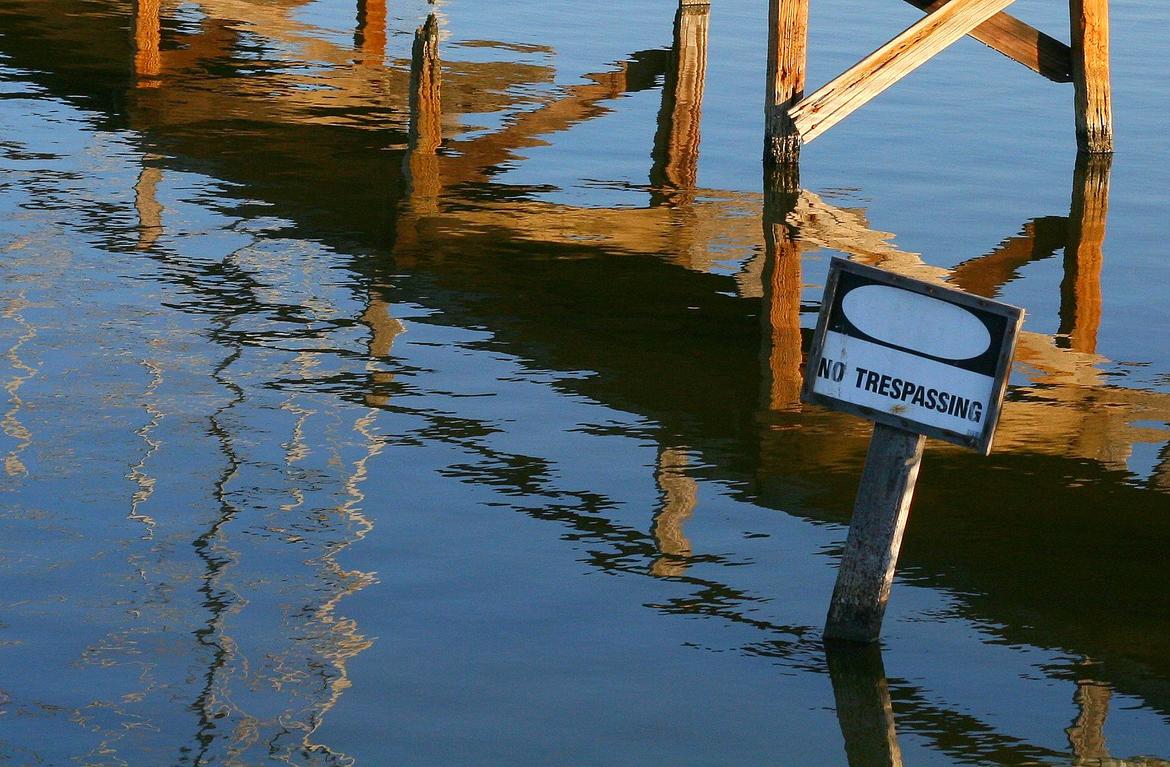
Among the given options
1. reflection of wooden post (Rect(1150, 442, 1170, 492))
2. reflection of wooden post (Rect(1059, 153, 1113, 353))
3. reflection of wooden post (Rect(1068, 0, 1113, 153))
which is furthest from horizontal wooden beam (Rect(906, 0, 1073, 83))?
reflection of wooden post (Rect(1150, 442, 1170, 492))

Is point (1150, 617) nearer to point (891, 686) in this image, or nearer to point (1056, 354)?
point (891, 686)

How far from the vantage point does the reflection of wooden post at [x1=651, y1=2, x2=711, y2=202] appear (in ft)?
37.8

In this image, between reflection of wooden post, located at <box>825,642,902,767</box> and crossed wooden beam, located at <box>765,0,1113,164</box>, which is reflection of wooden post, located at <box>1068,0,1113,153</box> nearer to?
crossed wooden beam, located at <box>765,0,1113,164</box>

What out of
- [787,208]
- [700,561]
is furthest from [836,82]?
[700,561]

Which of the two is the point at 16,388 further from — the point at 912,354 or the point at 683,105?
the point at 683,105

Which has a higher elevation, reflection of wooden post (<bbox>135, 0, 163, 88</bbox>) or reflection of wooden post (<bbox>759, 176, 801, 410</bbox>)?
reflection of wooden post (<bbox>135, 0, 163, 88</bbox>)

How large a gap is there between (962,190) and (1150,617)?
700 centimetres

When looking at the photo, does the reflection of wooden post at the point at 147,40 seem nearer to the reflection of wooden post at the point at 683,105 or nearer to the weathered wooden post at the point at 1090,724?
the reflection of wooden post at the point at 683,105

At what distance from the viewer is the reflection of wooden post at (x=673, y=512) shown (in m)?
5.33

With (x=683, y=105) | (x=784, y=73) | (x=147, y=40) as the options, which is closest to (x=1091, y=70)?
(x=784, y=73)

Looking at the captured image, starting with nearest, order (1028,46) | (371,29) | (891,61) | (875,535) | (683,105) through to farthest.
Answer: (875,535) → (891,61) → (1028,46) → (683,105) → (371,29)

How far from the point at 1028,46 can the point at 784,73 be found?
2194 millimetres

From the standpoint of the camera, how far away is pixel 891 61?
35.7ft

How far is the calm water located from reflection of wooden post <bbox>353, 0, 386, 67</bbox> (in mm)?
3167
